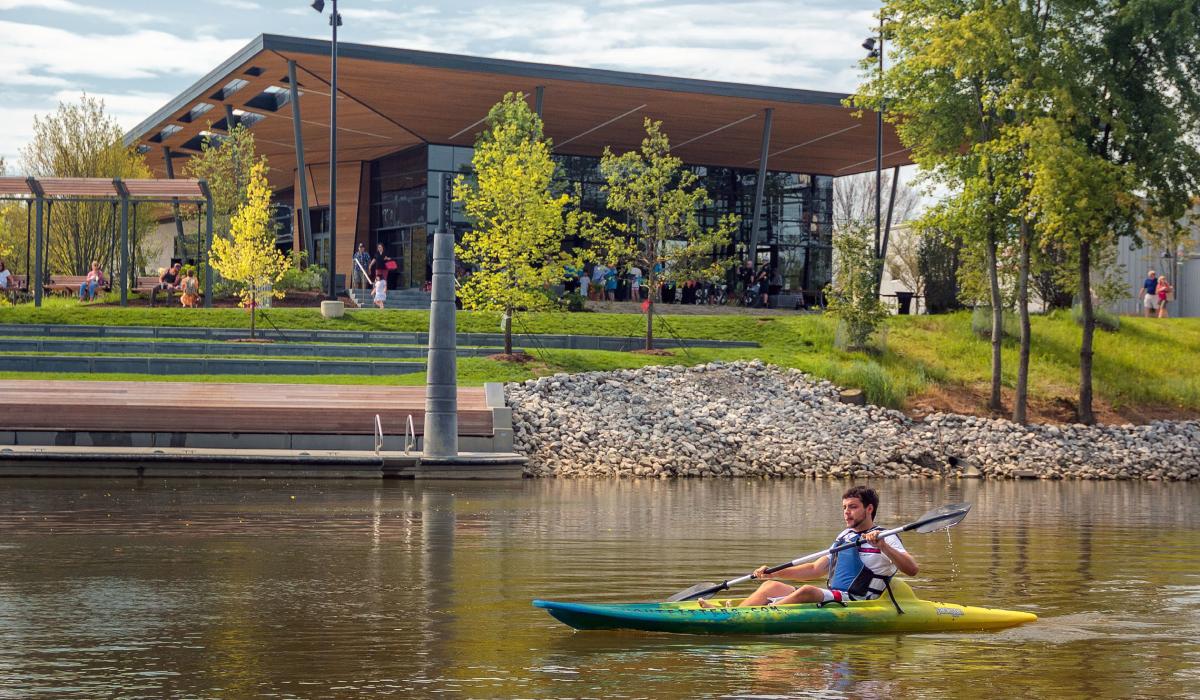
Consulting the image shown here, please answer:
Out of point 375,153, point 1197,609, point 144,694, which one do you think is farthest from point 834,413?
point 375,153

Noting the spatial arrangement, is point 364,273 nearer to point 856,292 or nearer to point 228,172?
point 228,172

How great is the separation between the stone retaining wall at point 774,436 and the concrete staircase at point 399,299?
1489cm

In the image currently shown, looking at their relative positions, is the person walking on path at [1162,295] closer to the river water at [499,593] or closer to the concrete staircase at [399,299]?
the concrete staircase at [399,299]

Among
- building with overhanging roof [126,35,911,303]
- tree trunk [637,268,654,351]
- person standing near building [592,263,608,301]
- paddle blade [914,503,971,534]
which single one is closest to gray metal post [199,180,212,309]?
building with overhanging roof [126,35,911,303]

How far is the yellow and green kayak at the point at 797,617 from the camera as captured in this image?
1044 centimetres

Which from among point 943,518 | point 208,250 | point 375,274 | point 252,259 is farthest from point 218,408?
point 375,274

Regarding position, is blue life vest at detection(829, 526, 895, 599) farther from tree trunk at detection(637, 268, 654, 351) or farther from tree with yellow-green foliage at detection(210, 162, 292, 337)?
tree with yellow-green foliage at detection(210, 162, 292, 337)

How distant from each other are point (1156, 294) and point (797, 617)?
128 ft


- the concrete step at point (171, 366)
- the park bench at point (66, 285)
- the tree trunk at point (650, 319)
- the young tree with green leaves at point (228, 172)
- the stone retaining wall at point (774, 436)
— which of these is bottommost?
the stone retaining wall at point (774, 436)

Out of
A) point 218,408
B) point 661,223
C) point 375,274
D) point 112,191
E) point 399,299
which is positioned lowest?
point 218,408

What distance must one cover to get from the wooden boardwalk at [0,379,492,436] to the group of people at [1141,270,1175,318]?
26.0 meters

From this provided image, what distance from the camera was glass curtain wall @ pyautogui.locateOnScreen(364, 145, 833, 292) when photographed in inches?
→ 2189

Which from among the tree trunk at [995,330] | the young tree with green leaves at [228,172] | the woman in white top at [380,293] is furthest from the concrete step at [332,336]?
the young tree with green leaves at [228,172]

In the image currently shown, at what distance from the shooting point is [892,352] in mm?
36719
